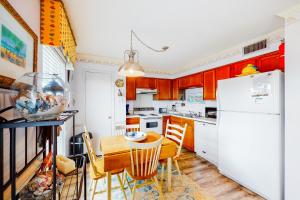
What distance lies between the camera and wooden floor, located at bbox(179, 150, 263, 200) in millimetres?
1964

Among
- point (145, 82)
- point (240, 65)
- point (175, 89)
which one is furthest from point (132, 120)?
point (240, 65)

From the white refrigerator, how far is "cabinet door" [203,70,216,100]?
0.65 metres

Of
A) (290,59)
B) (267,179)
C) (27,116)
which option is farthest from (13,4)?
(267,179)

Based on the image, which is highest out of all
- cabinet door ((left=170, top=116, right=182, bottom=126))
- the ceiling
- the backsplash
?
the ceiling

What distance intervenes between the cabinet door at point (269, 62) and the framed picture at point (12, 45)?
10.1ft

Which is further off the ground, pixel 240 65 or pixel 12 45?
pixel 240 65

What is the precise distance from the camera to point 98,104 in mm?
3486

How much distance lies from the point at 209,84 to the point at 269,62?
1190 millimetres

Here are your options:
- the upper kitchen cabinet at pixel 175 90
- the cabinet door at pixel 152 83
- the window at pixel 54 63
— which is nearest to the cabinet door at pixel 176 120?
the upper kitchen cabinet at pixel 175 90

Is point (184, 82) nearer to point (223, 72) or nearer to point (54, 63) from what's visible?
point (223, 72)

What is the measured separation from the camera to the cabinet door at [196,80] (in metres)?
3.56

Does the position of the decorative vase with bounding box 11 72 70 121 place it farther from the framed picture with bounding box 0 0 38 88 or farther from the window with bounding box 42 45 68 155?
the window with bounding box 42 45 68 155

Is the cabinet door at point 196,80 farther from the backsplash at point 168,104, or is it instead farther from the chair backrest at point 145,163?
the chair backrest at point 145,163

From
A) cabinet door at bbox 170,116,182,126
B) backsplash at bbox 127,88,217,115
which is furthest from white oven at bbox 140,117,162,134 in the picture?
backsplash at bbox 127,88,217,115
